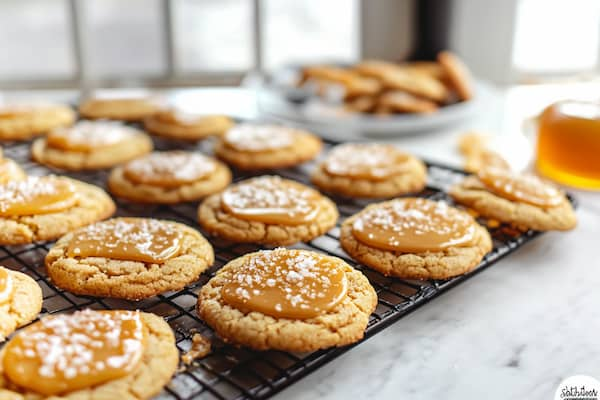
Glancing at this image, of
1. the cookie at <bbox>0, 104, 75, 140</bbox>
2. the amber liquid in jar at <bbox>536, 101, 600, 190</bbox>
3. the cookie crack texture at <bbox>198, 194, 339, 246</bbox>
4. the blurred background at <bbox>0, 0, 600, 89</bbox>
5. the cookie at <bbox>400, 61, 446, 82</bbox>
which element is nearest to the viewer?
the cookie crack texture at <bbox>198, 194, 339, 246</bbox>

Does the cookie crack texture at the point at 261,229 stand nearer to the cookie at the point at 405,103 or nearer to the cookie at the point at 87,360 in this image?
the cookie at the point at 87,360

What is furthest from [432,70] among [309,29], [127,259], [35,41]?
[35,41]

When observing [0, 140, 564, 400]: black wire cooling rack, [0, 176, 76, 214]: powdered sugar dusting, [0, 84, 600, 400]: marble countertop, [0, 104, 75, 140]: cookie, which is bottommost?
[0, 84, 600, 400]: marble countertop

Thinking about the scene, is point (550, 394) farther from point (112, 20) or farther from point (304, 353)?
point (112, 20)

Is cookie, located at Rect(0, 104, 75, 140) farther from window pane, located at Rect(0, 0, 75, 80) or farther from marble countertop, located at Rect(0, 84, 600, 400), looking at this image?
window pane, located at Rect(0, 0, 75, 80)

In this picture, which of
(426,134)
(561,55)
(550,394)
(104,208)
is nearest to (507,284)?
(550,394)

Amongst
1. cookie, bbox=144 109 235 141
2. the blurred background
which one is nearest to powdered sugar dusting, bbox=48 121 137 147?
cookie, bbox=144 109 235 141

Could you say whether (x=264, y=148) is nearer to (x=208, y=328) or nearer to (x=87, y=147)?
(x=87, y=147)
